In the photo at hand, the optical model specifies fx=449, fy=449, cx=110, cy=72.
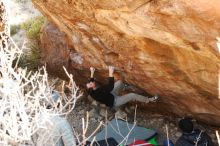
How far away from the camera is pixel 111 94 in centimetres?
740

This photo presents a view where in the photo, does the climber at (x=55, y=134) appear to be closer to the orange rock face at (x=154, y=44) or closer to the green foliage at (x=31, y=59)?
the orange rock face at (x=154, y=44)

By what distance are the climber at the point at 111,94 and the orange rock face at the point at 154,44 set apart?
0.17m

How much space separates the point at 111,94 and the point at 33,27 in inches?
151

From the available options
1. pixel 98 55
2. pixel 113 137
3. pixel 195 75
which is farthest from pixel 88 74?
pixel 195 75

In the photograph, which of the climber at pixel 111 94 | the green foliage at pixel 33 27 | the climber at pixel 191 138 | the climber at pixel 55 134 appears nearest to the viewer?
the climber at pixel 55 134

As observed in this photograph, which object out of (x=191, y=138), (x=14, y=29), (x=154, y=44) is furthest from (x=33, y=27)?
(x=191, y=138)

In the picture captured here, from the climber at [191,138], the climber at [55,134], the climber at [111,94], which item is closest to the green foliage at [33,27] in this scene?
the climber at [111,94]

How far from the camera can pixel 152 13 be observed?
5047mm

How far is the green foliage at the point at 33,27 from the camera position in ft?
33.1

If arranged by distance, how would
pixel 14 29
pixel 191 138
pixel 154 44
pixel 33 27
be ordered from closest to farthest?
pixel 154 44 < pixel 191 138 < pixel 33 27 < pixel 14 29

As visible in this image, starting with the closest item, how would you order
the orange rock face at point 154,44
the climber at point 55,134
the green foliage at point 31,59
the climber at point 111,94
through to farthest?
the orange rock face at point 154,44 < the climber at point 55,134 < the climber at point 111,94 < the green foliage at point 31,59

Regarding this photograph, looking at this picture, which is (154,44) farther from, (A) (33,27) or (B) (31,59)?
(A) (33,27)

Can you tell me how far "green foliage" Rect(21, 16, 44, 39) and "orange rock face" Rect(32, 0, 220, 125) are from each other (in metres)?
1.62

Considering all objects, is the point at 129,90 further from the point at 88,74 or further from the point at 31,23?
the point at 31,23
